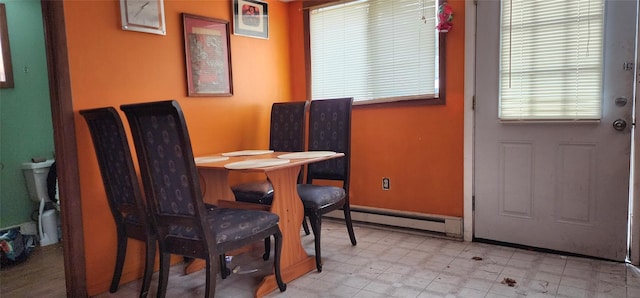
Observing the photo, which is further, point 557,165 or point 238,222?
point 557,165

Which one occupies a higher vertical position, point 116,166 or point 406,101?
point 406,101

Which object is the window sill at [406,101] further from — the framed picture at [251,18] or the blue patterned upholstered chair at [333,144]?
the framed picture at [251,18]

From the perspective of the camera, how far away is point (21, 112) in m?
3.35

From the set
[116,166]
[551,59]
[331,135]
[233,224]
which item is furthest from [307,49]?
[233,224]

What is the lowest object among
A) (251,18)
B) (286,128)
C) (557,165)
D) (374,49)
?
(557,165)

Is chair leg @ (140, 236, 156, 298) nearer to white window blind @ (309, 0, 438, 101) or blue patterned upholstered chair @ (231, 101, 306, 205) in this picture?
blue patterned upholstered chair @ (231, 101, 306, 205)

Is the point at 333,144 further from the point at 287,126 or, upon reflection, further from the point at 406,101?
the point at 406,101

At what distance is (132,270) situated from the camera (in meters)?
2.50

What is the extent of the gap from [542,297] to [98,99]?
2665mm

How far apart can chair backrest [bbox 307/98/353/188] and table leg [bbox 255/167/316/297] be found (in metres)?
0.67

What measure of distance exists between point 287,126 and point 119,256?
59.3 inches

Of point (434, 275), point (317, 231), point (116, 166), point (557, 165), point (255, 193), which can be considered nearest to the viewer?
point (116, 166)

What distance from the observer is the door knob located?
2381 mm

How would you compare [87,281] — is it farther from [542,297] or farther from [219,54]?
[542,297]
